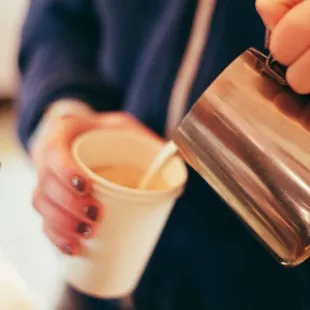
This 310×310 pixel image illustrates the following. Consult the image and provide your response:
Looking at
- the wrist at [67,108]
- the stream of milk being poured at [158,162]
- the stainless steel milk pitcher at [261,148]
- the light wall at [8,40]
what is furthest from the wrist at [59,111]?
the light wall at [8,40]

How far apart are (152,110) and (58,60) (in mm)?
124

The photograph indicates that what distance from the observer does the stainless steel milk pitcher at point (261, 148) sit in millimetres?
331

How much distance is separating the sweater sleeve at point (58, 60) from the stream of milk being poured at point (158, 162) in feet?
0.45

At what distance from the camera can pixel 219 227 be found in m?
0.53

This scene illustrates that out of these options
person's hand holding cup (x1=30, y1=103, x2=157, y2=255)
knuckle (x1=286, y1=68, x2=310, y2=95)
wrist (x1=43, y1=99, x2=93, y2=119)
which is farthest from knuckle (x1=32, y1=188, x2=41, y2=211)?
knuckle (x1=286, y1=68, x2=310, y2=95)

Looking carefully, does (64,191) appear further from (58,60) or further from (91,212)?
(58,60)

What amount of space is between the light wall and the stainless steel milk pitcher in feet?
3.87

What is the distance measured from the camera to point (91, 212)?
423 millimetres

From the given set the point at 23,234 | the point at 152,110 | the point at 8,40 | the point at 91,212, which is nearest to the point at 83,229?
the point at 91,212

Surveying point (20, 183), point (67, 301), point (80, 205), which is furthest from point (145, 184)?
point (20, 183)

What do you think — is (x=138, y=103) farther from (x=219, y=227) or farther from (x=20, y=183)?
(x=20, y=183)

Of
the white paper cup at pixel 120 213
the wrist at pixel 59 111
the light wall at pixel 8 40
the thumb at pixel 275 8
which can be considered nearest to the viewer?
the thumb at pixel 275 8

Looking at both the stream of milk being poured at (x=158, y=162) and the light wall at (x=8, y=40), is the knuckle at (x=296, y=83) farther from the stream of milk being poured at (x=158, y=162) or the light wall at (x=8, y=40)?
the light wall at (x=8, y=40)

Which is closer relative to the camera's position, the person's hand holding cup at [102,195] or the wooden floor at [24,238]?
the person's hand holding cup at [102,195]
